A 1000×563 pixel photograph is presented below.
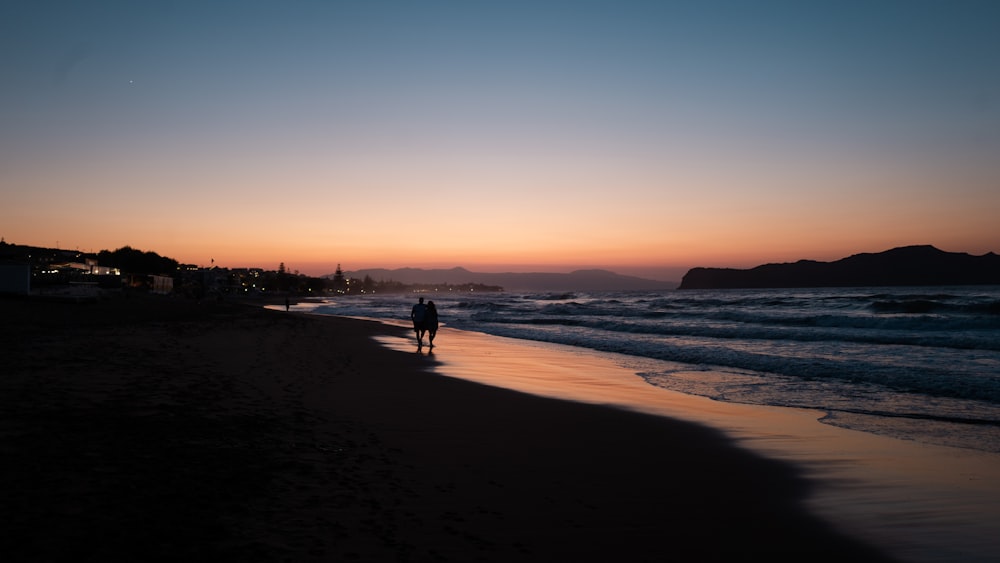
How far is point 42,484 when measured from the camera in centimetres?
522

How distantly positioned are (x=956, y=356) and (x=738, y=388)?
10825mm

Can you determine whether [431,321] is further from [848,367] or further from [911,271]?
[911,271]

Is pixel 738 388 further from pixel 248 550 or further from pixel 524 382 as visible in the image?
pixel 248 550

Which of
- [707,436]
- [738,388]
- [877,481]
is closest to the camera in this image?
[877,481]

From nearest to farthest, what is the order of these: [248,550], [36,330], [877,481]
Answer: [248,550] → [877,481] → [36,330]

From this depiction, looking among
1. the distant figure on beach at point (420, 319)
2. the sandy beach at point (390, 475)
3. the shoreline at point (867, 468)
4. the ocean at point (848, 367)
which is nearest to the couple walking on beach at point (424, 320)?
the distant figure on beach at point (420, 319)

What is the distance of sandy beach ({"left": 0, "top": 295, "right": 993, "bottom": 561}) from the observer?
4.75m

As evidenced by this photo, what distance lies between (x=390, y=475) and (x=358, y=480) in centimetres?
43

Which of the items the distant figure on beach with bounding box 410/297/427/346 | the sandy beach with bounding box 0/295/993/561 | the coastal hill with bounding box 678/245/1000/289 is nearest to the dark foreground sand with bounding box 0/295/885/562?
the sandy beach with bounding box 0/295/993/561

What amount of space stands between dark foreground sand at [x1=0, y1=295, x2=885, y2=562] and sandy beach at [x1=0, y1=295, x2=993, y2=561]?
27 mm

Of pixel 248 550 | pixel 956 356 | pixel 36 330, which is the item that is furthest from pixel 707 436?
pixel 36 330

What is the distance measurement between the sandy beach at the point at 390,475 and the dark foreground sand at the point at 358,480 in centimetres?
3

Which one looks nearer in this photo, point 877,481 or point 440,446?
point 877,481

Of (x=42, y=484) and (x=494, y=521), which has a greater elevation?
(x=42, y=484)
